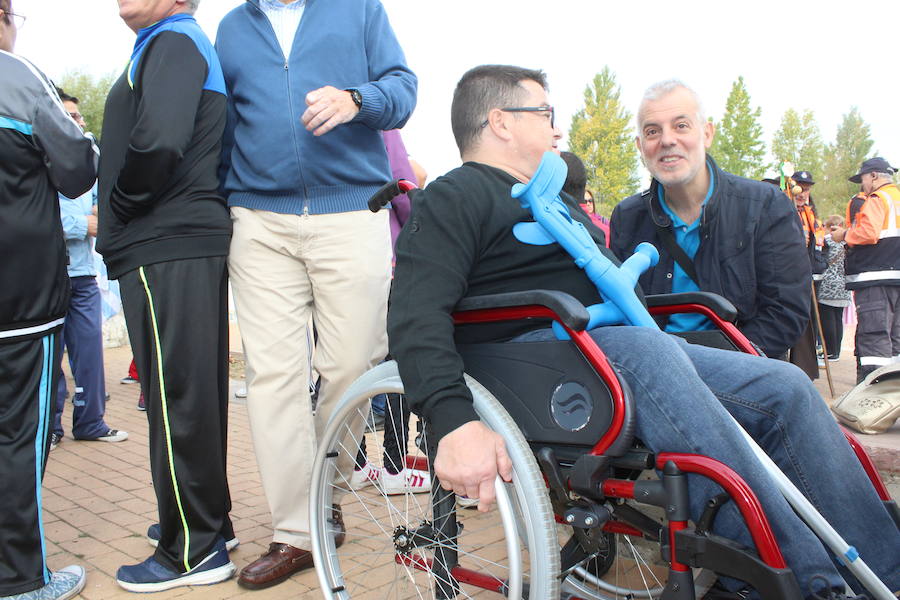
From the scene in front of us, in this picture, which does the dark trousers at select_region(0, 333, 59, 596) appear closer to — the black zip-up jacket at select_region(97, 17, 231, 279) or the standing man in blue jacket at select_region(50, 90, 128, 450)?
the black zip-up jacket at select_region(97, 17, 231, 279)

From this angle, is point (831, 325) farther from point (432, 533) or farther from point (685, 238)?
point (432, 533)

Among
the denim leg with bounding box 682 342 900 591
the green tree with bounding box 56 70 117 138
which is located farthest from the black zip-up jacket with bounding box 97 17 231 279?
the green tree with bounding box 56 70 117 138

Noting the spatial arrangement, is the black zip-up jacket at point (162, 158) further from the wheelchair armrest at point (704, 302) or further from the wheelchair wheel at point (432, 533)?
the wheelchair armrest at point (704, 302)

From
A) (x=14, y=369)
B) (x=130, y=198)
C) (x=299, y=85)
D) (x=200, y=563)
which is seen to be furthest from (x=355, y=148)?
(x=200, y=563)

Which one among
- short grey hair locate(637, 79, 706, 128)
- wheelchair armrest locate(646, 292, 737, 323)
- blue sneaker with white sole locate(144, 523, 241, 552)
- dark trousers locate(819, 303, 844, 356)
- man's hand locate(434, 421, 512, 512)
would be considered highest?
short grey hair locate(637, 79, 706, 128)

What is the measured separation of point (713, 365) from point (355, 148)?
5.11 feet

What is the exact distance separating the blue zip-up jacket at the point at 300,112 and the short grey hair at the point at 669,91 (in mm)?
997

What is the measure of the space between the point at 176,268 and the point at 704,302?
5.80 ft

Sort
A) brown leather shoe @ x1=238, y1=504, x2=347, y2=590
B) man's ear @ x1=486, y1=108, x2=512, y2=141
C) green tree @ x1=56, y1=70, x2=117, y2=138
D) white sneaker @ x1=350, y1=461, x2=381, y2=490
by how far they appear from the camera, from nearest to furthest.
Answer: man's ear @ x1=486, y1=108, x2=512, y2=141 < brown leather shoe @ x1=238, y1=504, x2=347, y2=590 < white sneaker @ x1=350, y1=461, x2=381, y2=490 < green tree @ x1=56, y1=70, x2=117, y2=138

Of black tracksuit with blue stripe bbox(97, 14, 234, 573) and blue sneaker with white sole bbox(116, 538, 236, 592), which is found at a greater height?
black tracksuit with blue stripe bbox(97, 14, 234, 573)

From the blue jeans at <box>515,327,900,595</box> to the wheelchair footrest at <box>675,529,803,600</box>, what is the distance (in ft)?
0.22

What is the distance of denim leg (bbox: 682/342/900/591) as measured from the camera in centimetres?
181

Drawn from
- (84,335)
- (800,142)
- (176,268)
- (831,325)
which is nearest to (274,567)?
(176,268)

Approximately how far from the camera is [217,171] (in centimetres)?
283
